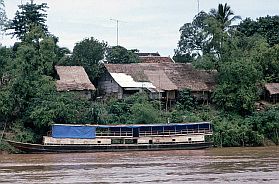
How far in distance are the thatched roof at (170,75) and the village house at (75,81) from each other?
2.39m

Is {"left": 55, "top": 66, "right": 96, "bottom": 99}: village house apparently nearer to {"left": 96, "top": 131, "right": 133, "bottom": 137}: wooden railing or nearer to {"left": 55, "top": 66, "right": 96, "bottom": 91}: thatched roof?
{"left": 55, "top": 66, "right": 96, "bottom": 91}: thatched roof

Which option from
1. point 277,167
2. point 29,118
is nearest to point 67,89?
point 29,118

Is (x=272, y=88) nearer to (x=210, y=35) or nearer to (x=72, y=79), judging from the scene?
(x=210, y=35)

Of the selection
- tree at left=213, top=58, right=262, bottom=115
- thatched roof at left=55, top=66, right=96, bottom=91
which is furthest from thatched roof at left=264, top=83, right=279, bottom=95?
thatched roof at left=55, top=66, right=96, bottom=91

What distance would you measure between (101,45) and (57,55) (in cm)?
365

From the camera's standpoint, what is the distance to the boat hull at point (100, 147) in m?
35.5

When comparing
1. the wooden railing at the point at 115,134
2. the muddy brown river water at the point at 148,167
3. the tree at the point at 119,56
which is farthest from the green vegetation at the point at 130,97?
the muddy brown river water at the point at 148,167

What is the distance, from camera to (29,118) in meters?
38.3

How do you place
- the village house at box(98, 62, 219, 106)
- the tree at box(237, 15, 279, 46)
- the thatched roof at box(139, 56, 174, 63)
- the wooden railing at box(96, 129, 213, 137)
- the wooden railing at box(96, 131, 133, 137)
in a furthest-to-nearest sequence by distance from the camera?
the thatched roof at box(139, 56, 174, 63), the tree at box(237, 15, 279, 46), the village house at box(98, 62, 219, 106), the wooden railing at box(96, 129, 213, 137), the wooden railing at box(96, 131, 133, 137)

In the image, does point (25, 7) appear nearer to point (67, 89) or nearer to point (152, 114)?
point (67, 89)

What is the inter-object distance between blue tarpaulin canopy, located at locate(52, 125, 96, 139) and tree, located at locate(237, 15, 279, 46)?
23111 millimetres

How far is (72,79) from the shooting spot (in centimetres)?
4388

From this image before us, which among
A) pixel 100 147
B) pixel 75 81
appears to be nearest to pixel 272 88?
pixel 75 81

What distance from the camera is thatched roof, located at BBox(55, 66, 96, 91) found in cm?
4301
